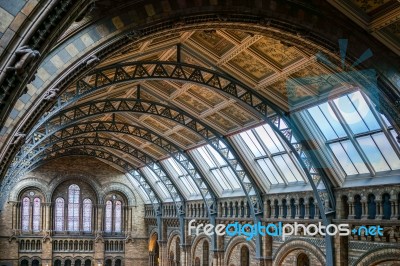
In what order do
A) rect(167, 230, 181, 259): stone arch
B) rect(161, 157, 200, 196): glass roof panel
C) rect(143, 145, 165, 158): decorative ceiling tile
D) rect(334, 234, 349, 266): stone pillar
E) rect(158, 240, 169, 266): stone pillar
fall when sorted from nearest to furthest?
rect(334, 234, 349, 266): stone pillar < rect(143, 145, 165, 158): decorative ceiling tile < rect(161, 157, 200, 196): glass roof panel < rect(167, 230, 181, 259): stone arch < rect(158, 240, 169, 266): stone pillar

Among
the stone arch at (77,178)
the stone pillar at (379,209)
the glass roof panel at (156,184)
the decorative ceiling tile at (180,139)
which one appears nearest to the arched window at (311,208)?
the stone pillar at (379,209)

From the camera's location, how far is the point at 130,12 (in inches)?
456

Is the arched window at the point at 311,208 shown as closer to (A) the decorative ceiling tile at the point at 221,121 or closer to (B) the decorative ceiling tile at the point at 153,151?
(A) the decorative ceiling tile at the point at 221,121

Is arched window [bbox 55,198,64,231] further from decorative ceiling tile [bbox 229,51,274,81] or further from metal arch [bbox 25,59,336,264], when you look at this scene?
decorative ceiling tile [bbox 229,51,274,81]

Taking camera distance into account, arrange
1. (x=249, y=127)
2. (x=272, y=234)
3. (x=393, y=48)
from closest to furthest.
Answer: (x=393, y=48), (x=249, y=127), (x=272, y=234)

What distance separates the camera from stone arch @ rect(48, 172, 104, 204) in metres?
47.6

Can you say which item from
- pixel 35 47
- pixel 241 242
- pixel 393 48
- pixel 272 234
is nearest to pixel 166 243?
pixel 241 242

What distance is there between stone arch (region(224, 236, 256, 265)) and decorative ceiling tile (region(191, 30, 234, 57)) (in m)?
13.7

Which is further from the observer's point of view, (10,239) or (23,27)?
(10,239)

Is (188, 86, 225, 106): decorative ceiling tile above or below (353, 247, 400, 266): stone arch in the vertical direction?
above

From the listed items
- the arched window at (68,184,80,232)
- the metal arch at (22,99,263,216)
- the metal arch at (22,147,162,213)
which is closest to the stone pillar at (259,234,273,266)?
the metal arch at (22,99,263,216)

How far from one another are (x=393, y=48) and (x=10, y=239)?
Result: 38684 millimetres

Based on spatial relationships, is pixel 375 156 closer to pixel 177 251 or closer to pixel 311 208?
pixel 311 208

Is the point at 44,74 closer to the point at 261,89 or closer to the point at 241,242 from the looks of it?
the point at 261,89
